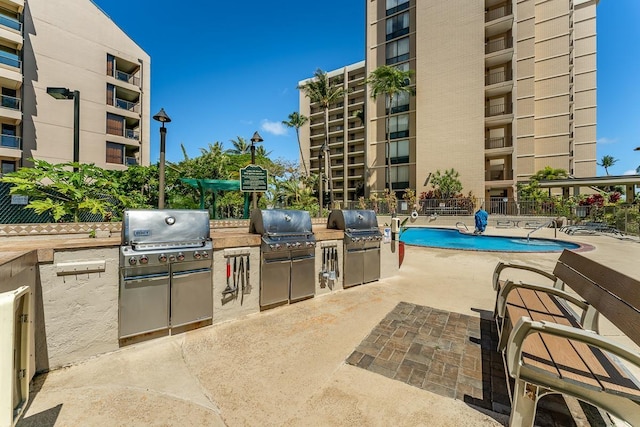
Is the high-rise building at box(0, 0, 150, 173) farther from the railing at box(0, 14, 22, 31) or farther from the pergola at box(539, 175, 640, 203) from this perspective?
the pergola at box(539, 175, 640, 203)

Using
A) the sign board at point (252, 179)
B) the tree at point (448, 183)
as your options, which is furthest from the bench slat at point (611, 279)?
the tree at point (448, 183)

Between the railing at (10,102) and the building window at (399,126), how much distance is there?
107 feet

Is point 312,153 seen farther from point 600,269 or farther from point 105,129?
point 600,269

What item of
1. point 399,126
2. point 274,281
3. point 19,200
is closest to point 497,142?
point 399,126

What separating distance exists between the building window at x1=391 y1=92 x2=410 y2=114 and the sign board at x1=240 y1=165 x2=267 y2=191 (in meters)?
26.7

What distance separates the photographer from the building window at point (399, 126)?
30.2 meters

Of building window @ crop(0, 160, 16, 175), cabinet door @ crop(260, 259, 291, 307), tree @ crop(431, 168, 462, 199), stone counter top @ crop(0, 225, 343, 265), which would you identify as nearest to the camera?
stone counter top @ crop(0, 225, 343, 265)

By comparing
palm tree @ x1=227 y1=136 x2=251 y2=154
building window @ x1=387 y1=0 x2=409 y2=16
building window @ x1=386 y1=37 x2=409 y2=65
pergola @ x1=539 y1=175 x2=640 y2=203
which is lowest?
pergola @ x1=539 y1=175 x2=640 y2=203

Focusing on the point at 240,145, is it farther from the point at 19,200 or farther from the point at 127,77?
the point at 19,200

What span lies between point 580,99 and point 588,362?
44.4 metres

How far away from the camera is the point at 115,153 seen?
22.7 m

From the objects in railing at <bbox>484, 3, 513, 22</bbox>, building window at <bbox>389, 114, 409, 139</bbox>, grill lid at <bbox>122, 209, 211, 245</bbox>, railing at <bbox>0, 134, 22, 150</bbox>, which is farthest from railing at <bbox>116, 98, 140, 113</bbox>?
railing at <bbox>484, 3, 513, 22</bbox>

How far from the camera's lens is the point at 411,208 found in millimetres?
25828

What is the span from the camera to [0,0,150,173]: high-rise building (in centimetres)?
1831
